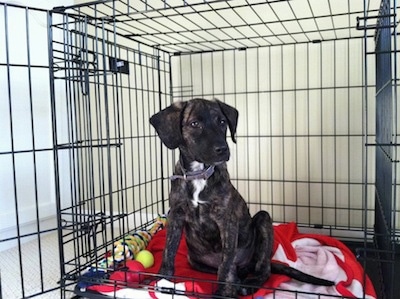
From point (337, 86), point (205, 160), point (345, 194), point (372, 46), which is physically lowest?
point (345, 194)

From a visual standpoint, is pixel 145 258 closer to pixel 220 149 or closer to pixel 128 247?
pixel 128 247

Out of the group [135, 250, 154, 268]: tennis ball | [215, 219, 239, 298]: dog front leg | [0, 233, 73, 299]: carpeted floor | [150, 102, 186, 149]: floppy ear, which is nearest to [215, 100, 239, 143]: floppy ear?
[150, 102, 186, 149]: floppy ear

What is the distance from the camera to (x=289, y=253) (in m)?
2.00

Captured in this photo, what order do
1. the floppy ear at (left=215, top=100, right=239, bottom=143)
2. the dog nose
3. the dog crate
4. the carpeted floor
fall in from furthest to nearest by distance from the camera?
the dog crate, the carpeted floor, the floppy ear at (left=215, top=100, right=239, bottom=143), the dog nose

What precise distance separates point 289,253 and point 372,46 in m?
1.56

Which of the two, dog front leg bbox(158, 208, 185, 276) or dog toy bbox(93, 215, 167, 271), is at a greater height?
dog front leg bbox(158, 208, 185, 276)

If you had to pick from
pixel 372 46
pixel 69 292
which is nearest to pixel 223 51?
pixel 372 46

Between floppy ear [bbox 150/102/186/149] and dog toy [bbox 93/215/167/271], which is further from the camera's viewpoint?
dog toy [bbox 93/215/167/271]

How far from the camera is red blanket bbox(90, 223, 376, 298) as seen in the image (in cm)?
153

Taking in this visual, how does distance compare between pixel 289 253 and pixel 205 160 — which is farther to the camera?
pixel 289 253

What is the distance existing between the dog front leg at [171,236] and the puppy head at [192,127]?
10.7 inches

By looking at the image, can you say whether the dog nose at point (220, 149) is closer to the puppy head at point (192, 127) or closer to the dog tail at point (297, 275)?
the puppy head at point (192, 127)

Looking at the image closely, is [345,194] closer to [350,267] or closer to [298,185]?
[298,185]

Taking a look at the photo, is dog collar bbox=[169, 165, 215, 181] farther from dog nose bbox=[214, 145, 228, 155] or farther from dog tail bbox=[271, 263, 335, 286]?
dog tail bbox=[271, 263, 335, 286]
